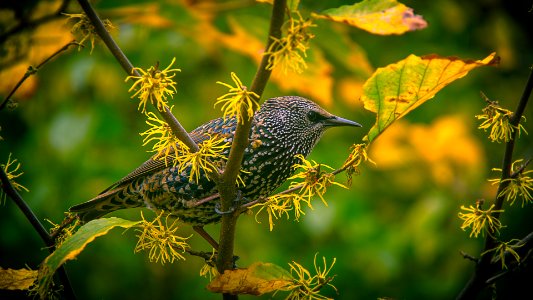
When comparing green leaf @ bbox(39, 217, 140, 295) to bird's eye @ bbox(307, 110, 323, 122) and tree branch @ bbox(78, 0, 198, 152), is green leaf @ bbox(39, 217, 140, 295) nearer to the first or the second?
tree branch @ bbox(78, 0, 198, 152)

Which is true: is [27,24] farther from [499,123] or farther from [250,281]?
[499,123]

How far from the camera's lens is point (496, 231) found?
1.73 m

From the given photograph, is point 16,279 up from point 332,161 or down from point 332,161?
up

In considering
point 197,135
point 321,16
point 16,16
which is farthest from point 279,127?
point 321,16

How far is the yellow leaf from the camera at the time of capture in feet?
5.75

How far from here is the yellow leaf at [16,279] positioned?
1752mm

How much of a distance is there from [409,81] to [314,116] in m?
1.35

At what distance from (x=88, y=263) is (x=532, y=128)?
3657mm

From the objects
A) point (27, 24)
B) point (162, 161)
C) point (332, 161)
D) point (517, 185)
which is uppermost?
point (27, 24)

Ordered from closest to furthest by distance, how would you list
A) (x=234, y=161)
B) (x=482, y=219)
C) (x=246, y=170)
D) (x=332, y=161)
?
(x=234, y=161)
(x=482, y=219)
(x=246, y=170)
(x=332, y=161)

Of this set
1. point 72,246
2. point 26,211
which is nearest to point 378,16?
point 72,246

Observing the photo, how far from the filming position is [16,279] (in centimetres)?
178

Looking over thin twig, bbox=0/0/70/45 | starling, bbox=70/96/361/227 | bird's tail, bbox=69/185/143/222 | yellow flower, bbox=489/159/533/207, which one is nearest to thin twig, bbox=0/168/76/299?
thin twig, bbox=0/0/70/45

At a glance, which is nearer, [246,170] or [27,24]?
[27,24]
